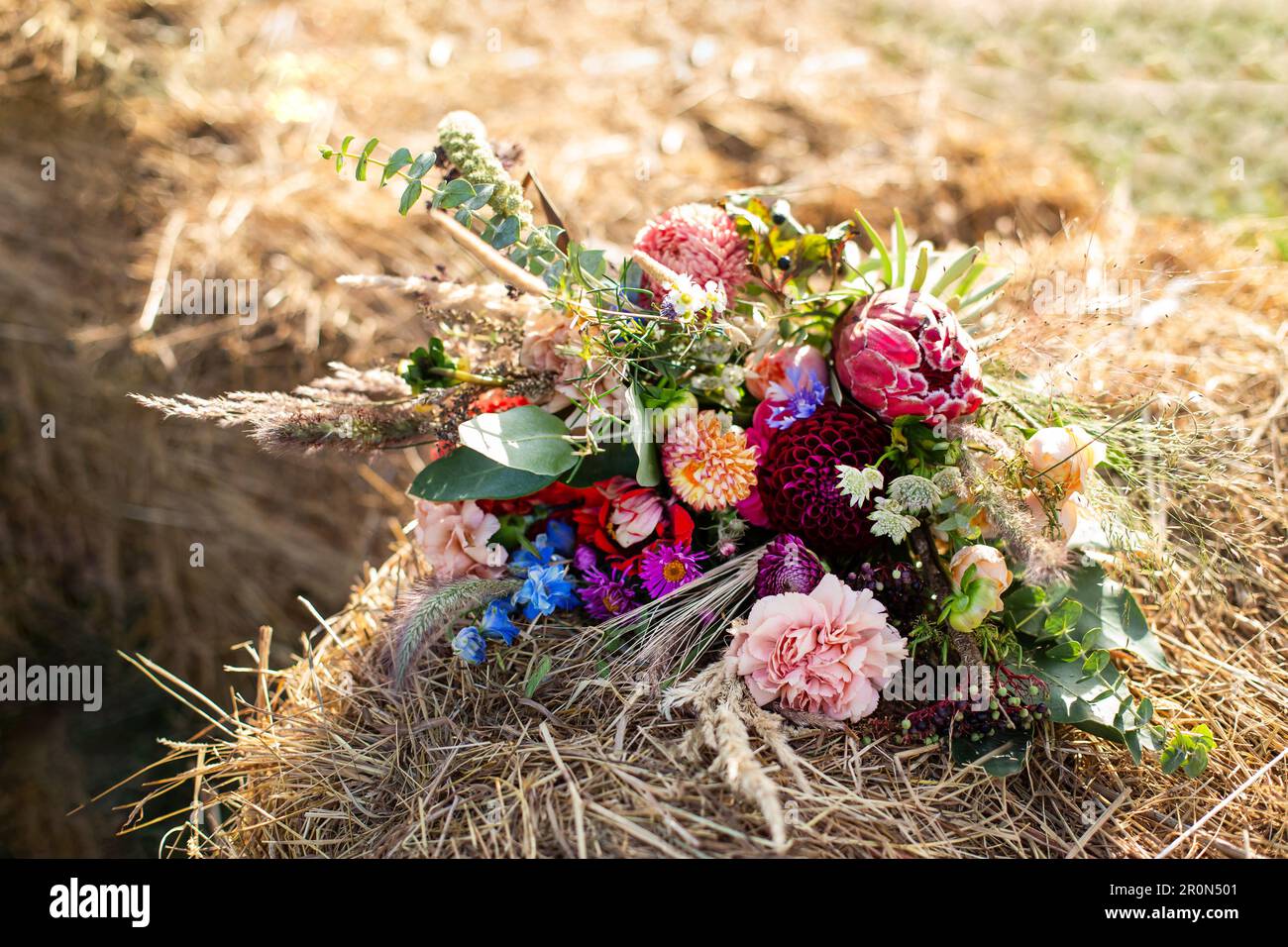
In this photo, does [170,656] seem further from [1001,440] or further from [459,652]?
[1001,440]

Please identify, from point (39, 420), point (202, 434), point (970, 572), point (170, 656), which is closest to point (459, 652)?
point (970, 572)

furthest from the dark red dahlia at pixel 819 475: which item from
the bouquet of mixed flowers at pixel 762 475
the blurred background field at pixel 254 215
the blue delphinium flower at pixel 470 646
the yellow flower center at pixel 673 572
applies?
the blurred background field at pixel 254 215

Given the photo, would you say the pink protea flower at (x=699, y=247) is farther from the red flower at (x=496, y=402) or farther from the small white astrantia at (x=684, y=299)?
the red flower at (x=496, y=402)

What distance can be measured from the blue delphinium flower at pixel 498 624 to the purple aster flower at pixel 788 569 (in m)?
0.26

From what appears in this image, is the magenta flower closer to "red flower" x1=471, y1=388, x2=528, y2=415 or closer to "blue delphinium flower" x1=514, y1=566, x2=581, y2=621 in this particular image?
"blue delphinium flower" x1=514, y1=566, x2=581, y2=621

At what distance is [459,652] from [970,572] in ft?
1.67

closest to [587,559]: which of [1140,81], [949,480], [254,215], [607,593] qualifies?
[607,593]

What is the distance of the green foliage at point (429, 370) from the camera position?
3.03 feet

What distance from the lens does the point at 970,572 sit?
30.2 inches

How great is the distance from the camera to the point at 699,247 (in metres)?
0.88

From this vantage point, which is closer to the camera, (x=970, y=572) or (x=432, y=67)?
(x=970, y=572)

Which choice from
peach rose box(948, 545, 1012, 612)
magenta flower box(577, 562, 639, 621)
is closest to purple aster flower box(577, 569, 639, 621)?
magenta flower box(577, 562, 639, 621)

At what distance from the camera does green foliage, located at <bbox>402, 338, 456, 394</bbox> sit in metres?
0.92
